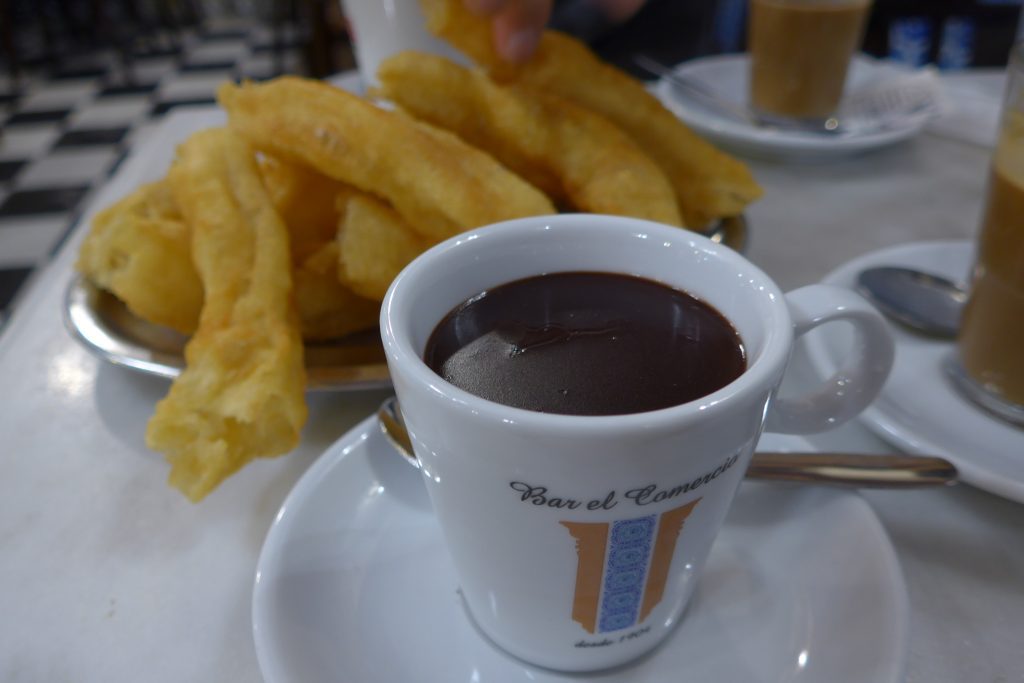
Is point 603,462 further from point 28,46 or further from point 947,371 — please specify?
point 28,46

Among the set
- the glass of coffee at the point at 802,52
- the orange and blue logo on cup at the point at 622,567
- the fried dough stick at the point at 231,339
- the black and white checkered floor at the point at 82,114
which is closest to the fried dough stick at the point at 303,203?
the fried dough stick at the point at 231,339

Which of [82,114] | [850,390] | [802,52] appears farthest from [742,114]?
[82,114]

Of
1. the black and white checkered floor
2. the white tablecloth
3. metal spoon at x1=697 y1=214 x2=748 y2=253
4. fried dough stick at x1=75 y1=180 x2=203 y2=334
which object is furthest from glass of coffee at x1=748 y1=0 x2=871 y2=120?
the black and white checkered floor

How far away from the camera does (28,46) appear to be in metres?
3.79

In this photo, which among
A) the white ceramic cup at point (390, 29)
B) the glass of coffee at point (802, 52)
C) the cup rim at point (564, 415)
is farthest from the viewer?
the glass of coffee at point (802, 52)

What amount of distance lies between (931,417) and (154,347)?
644 mm

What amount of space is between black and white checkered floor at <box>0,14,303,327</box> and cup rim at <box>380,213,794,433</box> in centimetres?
169

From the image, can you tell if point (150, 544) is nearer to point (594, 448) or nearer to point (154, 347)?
point (154, 347)

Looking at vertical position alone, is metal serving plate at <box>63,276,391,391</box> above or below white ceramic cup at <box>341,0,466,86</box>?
below

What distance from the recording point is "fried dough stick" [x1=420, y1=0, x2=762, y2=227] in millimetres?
752

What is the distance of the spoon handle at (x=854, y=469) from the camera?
0.49 meters

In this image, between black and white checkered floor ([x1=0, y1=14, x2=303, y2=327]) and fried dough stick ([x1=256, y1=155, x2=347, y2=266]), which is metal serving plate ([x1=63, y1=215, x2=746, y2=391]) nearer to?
fried dough stick ([x1=256, y1=155, x2=347, y2=266])

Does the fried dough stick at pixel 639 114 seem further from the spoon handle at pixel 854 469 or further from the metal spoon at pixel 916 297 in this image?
the spoon handle at pixel 854 469

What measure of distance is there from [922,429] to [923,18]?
202 cm
